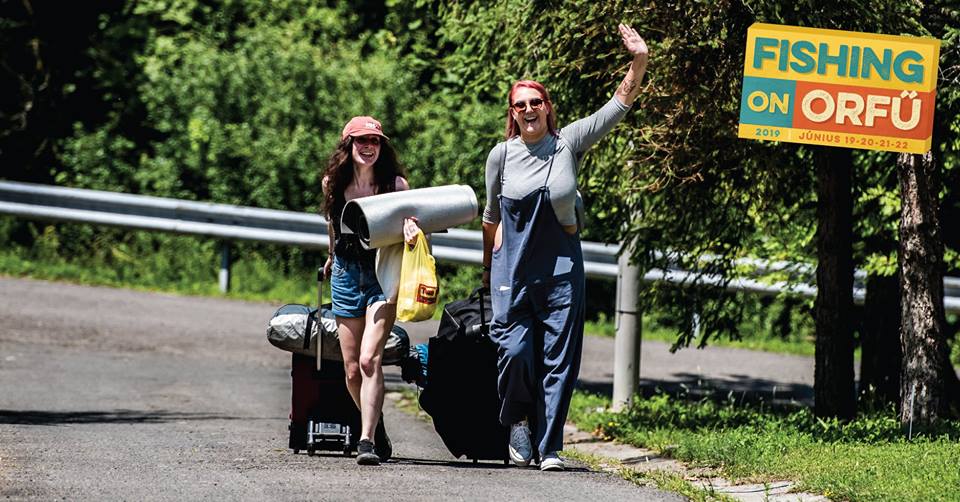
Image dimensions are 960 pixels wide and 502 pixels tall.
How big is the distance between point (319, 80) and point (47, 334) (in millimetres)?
5132

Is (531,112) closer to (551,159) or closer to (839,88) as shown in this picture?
(551,159)

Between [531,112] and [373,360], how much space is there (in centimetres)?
139

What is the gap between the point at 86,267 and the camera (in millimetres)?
16953

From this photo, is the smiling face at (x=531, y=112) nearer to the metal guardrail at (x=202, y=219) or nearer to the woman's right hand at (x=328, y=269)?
the woman's right hand at (x=328, y=269)

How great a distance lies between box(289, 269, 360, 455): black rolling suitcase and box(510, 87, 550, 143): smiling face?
1571mm

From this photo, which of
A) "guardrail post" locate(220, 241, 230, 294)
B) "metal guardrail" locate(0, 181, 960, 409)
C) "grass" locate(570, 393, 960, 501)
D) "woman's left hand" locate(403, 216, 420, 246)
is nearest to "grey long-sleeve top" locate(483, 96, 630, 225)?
"woman's left hand" locate(403, 216, 420, 246)

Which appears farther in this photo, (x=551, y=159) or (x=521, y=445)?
(x=521, y=445)

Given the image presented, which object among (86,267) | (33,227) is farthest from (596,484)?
(33,227)

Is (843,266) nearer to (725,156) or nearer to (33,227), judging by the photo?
(725,156)

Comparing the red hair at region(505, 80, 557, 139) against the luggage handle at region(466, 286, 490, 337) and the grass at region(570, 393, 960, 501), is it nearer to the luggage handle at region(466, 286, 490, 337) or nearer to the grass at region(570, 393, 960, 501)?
the luggage handle at region(466, 286, 490, 337)

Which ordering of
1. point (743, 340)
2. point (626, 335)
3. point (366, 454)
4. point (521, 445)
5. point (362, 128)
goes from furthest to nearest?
point (743, 340) → point (626, 335) → point (362, 128) → point (521, 445) → point (366, 454)

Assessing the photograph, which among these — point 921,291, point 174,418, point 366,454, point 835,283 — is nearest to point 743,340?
point 835,283

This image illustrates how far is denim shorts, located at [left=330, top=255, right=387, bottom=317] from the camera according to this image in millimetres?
7570

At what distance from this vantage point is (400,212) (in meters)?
7.43
